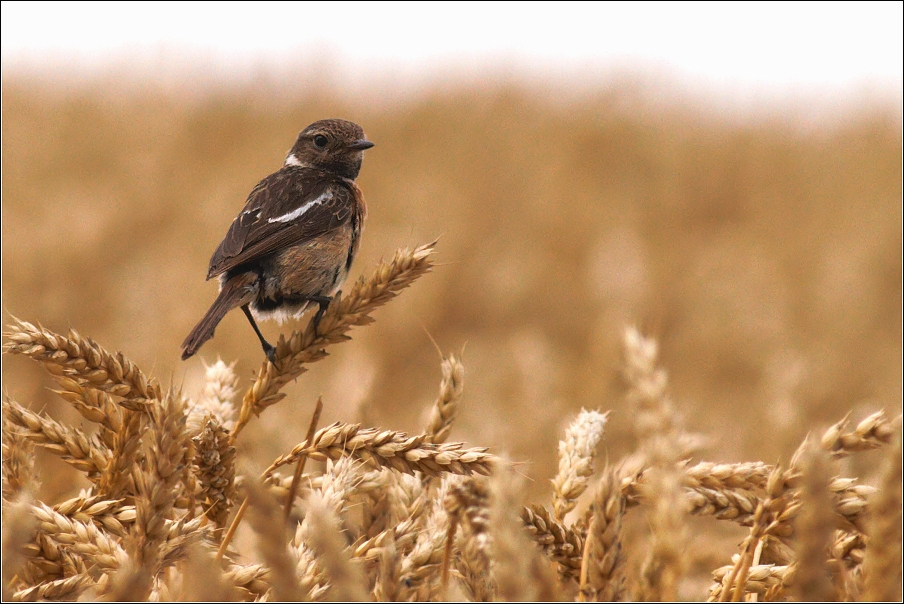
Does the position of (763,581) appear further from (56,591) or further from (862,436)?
(56,591)

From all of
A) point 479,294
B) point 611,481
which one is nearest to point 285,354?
point 611,481

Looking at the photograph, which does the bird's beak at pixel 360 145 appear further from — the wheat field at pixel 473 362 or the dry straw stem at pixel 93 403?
the dry straw stem at pixel 93 403

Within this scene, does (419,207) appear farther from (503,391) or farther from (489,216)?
(503,391)

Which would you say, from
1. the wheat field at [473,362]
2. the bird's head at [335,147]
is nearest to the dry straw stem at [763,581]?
the wheat field at [473,362]

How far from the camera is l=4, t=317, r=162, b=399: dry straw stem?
2309mm

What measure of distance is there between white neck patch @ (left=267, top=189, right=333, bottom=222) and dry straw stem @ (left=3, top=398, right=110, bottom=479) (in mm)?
1911

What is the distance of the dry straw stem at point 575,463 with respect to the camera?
2.50 m

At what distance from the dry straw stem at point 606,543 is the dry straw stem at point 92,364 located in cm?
117

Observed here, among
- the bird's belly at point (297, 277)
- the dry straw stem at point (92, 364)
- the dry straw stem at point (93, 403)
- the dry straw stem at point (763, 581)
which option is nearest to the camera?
the dry straw stem at point (763, 581)

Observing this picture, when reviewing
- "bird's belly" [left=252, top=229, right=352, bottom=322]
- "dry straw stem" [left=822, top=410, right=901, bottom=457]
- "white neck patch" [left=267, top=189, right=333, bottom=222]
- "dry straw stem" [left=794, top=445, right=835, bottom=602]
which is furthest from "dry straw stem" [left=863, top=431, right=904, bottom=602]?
"white neck patch" [left=267, top=189, right=333, bottom=222]

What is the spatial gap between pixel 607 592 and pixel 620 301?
735 centimetres

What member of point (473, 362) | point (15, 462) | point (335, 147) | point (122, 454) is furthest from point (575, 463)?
point (473, 362)

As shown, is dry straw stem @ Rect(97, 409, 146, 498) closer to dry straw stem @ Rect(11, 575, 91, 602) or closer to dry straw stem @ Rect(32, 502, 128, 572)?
dry straw stem @ Rect(32, 502, 128, 572)

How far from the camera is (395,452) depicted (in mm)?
2242
